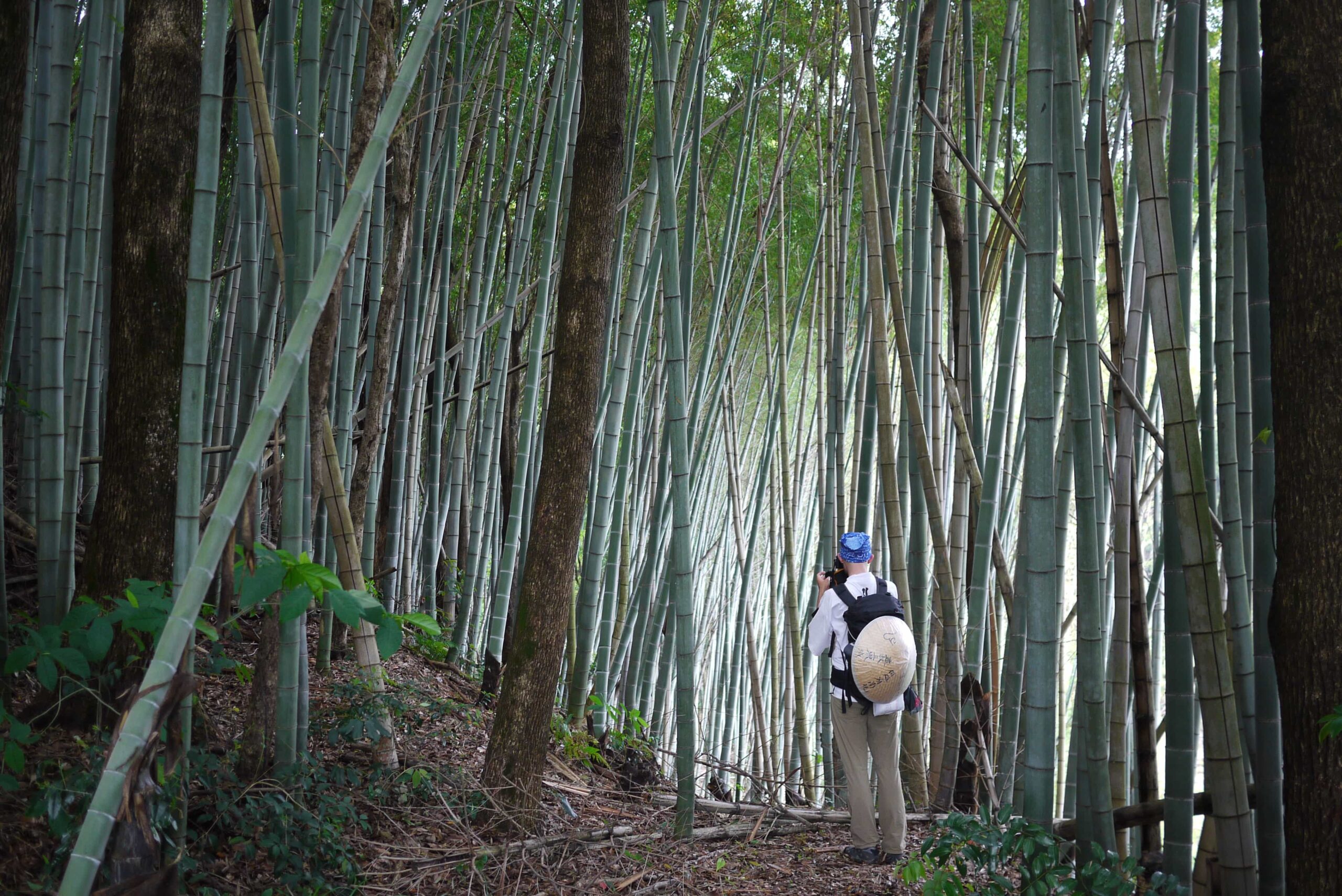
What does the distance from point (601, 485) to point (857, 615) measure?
3.12 feet

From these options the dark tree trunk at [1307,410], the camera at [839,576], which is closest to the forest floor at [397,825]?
the camera at [839,576]

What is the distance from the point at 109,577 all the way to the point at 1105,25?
249 centimetres

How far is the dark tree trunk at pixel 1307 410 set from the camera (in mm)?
1527

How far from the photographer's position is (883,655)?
2570 mm

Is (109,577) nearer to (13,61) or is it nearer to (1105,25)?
(13,61)

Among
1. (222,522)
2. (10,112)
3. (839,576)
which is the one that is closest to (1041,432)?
(839,576)

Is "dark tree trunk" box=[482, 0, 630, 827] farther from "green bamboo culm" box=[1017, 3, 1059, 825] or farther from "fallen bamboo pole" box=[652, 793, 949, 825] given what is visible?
"green bamboo culm" box=[1017, 3, 1059, 825]

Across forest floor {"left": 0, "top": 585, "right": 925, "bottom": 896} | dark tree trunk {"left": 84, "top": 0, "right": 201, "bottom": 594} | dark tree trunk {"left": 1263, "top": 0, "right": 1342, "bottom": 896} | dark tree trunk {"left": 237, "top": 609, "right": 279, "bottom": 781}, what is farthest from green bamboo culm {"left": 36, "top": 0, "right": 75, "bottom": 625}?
dark tree trunk {"left": 1263, "top": 0, "right": 1342, "bottom": 896}

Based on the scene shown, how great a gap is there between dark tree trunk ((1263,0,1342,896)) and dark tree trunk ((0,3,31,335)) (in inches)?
99.0

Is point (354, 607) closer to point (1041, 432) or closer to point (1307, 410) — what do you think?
point (1041, 432)

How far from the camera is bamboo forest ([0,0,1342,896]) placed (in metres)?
1.55

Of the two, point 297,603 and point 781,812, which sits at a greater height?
point 297,603

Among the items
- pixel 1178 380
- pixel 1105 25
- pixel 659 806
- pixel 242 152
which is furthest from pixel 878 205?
pixel 659 806

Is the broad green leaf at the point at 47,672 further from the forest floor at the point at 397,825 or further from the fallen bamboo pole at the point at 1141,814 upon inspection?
the fallen bamboo pole at the point at 1141,814
